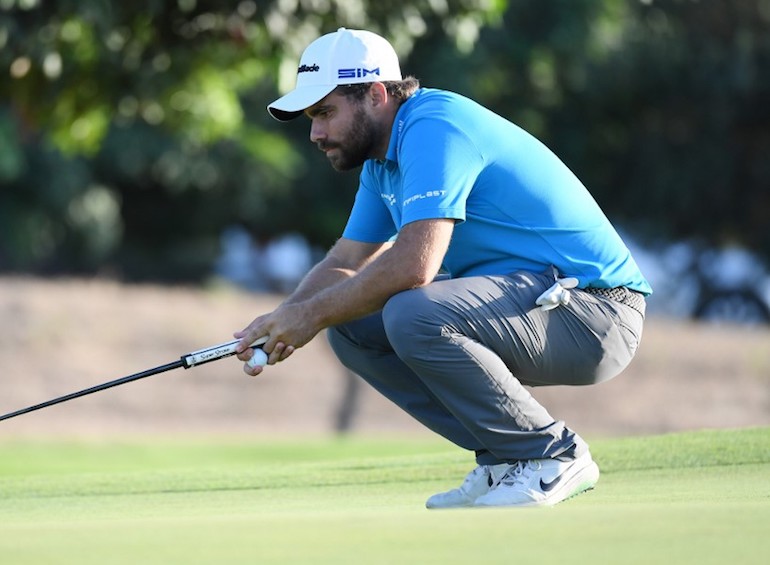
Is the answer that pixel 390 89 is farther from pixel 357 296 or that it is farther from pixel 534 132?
pixel 534 132

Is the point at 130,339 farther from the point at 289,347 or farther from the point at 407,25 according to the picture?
the point at 289,347

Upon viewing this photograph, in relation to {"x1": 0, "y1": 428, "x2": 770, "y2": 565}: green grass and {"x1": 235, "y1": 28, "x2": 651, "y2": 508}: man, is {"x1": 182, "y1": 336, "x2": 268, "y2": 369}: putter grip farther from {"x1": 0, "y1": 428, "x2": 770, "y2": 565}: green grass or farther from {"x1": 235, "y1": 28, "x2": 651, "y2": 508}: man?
{"x1": 0, "y1": 428, "x2": 770, "y2": 565}: green grass

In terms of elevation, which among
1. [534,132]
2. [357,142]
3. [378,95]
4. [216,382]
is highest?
[534,132]

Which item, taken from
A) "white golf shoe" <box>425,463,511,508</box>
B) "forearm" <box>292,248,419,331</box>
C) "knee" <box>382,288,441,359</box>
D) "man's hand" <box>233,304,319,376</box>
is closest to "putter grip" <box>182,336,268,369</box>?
"man's hand" <box>233,304,319,376</box>

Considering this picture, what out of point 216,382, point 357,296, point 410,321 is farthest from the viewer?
point 216,382

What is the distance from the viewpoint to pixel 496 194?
15.5ft

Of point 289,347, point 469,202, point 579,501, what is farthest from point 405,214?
point 579,501

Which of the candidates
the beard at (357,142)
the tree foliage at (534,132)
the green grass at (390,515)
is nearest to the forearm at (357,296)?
the beard at (357,142)

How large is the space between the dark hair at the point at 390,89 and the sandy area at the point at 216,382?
11.0m

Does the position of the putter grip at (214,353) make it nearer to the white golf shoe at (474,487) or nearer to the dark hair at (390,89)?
the white golf shoe at (474,487)

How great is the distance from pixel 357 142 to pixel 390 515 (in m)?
1.51

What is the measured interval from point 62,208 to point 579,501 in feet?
54.8

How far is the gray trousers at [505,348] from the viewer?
4543mm

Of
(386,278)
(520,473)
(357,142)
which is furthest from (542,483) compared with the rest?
(357,142)
